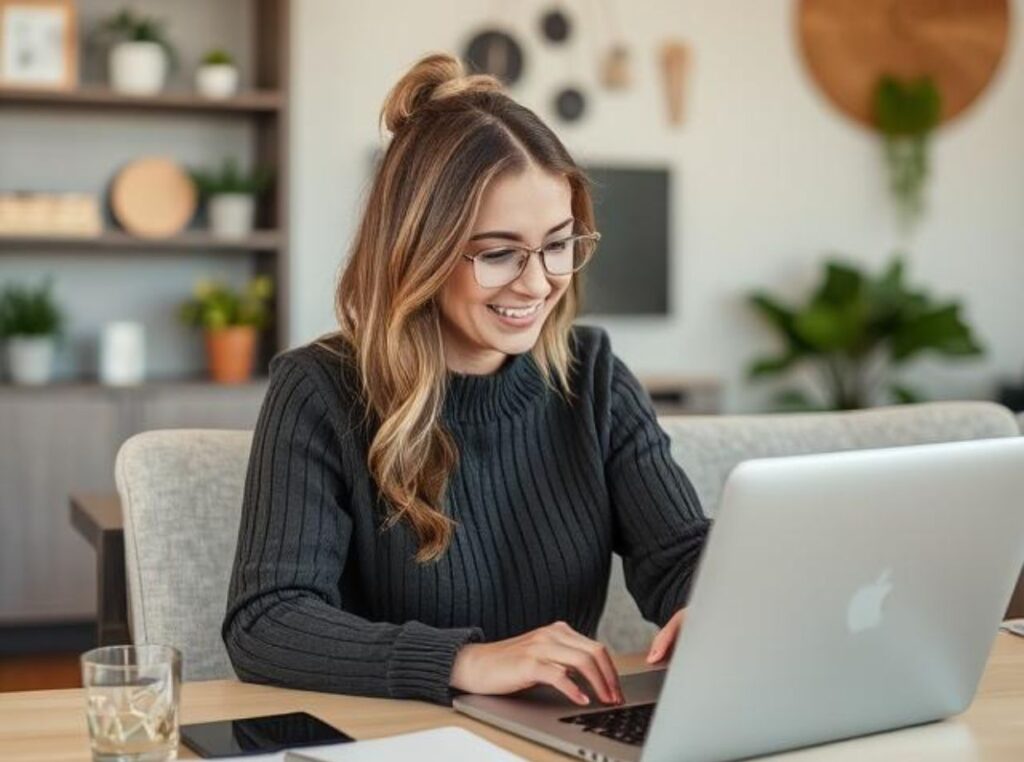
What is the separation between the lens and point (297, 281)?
5.49 metres

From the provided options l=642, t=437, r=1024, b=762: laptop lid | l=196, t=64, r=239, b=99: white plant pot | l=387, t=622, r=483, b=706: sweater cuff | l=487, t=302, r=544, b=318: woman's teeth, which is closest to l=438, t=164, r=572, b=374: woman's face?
l=487, t=302, r=544, b=318: woman's teeth

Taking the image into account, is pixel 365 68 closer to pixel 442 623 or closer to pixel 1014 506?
pixel 442 623

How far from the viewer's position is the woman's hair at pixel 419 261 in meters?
1.83

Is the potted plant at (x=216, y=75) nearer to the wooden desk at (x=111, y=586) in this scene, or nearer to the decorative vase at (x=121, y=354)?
the decorative vase at (x=121, y=354)

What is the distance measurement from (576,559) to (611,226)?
152 inches

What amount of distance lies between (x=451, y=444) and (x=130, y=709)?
0.69m

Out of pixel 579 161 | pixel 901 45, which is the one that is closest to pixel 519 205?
pixel 579 161

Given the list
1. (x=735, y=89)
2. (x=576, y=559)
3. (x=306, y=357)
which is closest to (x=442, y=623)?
(x=576, y=559)

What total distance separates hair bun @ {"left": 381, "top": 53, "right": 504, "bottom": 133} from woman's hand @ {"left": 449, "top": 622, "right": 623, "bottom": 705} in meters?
0.66

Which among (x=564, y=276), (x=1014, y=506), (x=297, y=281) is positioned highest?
(x=564, y=276)

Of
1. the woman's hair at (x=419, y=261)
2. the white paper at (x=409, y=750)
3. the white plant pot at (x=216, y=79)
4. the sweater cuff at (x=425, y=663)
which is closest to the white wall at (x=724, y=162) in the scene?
the white plant pot at (x=216, y=79)

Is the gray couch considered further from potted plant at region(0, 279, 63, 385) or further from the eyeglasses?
potted plant at region(0, 279, 63, 385)

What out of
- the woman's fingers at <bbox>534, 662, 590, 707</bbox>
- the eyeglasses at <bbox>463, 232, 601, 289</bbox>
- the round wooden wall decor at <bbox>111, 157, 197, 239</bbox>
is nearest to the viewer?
the woman's fingers at <bbox>534, 662, 590, 707</bbox>

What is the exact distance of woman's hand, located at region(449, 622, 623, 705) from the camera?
1.49m
